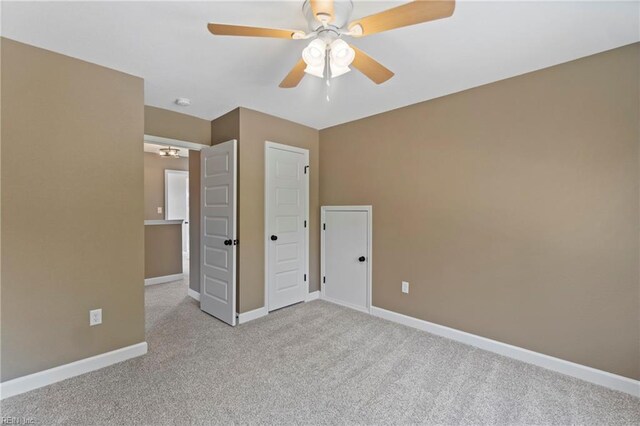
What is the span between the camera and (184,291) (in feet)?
14.2

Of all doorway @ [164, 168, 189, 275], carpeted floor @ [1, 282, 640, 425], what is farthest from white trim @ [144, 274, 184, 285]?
carpeted floor @ [1, 282, 640, 425]

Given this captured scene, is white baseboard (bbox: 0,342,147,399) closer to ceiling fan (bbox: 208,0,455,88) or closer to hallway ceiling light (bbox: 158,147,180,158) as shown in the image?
ceiling fan (bbox: 208,0,455,88)

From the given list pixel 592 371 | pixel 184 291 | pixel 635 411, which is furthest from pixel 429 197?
pixel 184 291

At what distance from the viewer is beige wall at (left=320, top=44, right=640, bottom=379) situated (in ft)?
6.50

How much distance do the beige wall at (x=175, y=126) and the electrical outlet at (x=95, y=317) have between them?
1.83 metres

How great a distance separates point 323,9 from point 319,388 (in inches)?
92.6

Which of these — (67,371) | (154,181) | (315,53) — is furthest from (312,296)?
(154,181)

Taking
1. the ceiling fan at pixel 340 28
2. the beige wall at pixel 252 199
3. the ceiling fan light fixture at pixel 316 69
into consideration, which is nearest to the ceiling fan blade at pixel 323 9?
the ceiling fan at pixel 340 28

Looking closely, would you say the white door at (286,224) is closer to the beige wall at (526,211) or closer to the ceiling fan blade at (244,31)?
the beige wall at (526,211)

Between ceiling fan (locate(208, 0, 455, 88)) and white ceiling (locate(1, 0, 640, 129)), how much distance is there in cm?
15

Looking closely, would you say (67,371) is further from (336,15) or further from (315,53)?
(336,15)

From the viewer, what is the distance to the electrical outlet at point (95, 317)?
2225 mm

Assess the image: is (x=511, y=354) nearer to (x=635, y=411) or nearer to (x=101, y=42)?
(x=635, y=411)

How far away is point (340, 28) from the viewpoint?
1658 millimetres
